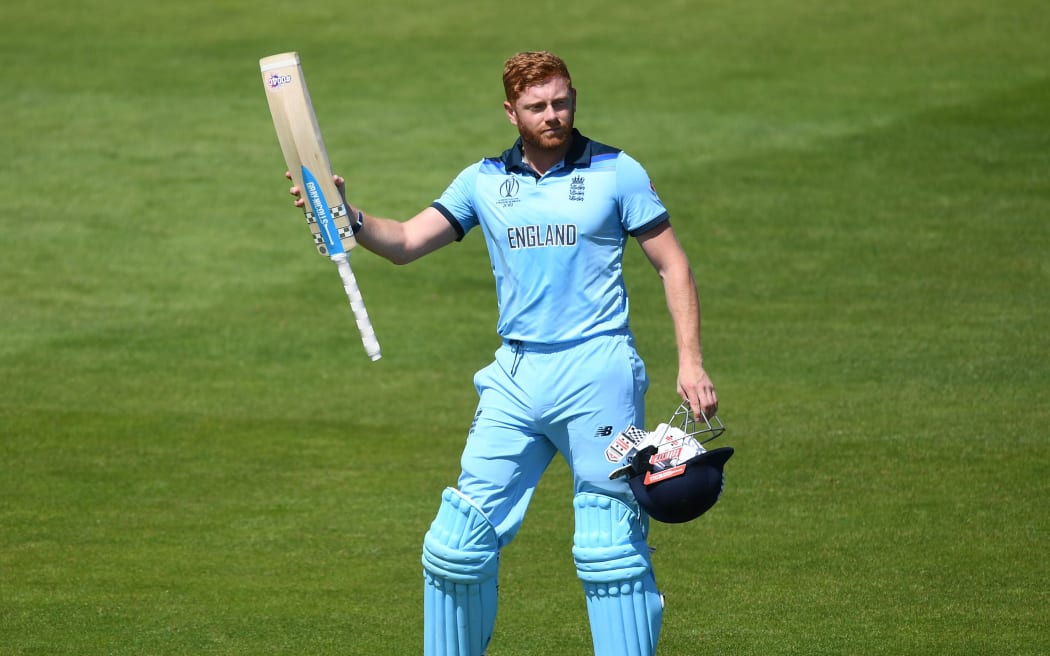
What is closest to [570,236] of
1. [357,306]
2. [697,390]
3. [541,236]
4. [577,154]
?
[541,236]

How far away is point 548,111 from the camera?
5.67m

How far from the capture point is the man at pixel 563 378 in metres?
5.58

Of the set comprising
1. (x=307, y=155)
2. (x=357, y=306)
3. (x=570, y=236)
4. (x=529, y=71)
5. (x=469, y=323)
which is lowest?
(x=469, y=323)

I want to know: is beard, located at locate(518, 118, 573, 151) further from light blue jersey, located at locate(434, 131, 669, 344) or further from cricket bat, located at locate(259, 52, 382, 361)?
cricket bat, located at locate(259, 52, 382, 361)

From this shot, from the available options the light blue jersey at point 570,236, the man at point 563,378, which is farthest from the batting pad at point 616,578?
the light blue jersey at point 570,236

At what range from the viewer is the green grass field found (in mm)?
7484

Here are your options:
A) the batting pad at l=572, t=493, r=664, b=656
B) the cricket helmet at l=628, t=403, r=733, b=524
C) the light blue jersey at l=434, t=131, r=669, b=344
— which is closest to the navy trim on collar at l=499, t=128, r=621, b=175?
the light blue jersey at l=434, t=131, r=669, b=344

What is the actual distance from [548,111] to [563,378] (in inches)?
37.4

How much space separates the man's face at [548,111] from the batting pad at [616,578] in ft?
4.22

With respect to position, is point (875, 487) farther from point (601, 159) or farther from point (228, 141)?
point (228, 141)

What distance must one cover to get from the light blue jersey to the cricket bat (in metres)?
0.55

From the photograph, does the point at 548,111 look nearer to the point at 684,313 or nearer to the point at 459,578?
the point at 684,313

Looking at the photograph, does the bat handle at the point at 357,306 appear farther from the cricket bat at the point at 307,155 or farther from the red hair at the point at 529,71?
the red hair at the point at 529,71

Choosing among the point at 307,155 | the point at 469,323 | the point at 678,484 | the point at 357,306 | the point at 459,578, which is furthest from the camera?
the point at 469,323
